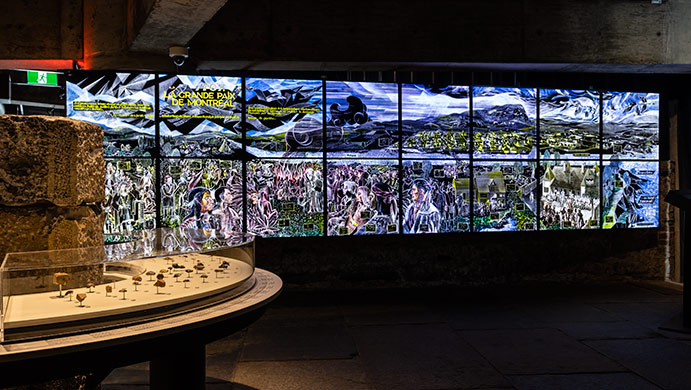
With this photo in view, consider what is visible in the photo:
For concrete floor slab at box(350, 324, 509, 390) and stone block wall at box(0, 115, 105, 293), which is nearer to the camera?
stone block wall at box(0, 115, 105, 293)

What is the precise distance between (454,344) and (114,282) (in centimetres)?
417

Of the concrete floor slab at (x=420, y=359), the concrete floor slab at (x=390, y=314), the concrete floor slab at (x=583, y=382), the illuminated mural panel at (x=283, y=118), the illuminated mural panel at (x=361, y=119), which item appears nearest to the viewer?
the concrete floor slab at (x=583, y=382)

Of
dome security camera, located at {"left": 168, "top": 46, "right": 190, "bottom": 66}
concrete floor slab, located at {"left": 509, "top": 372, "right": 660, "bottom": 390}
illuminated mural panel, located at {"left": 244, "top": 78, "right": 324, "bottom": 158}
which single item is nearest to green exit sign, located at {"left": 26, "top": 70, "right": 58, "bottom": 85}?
dome security camera, located at {"left": 168, "top": 46, "right": 190, "bottom": 66}

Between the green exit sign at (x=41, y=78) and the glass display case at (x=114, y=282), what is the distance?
506 centimetres

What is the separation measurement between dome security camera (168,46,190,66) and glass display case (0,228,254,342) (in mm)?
4336

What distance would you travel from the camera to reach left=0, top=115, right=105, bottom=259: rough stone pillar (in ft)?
12.4

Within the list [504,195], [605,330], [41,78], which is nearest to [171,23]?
[41,78]

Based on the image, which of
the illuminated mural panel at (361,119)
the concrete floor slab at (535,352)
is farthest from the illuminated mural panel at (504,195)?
the concrete floor slab at (535,352)

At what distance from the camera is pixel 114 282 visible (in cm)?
376

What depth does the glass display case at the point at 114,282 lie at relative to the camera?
290 cm

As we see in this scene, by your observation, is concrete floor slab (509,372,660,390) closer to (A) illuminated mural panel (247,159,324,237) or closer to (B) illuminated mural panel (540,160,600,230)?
(A) illuminated mural panel (247,159,324,237)

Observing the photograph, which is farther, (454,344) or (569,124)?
(569,124)

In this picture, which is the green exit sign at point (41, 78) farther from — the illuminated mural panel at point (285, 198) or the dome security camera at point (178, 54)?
the illuminated mural panel at point (285, 198)

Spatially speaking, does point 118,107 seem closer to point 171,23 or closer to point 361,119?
point 171,23
